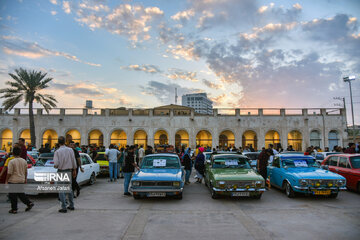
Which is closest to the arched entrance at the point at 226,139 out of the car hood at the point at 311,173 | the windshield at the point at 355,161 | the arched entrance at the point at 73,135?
the arched entrance at the point at 73,135

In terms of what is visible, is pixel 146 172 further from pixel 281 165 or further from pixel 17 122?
pixel 17 122

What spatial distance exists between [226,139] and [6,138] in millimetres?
29324

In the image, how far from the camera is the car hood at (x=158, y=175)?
25.9 ft

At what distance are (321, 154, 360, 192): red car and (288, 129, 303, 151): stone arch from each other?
2372 cm

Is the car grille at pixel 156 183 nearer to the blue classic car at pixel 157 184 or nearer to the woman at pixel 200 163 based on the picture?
the blue classic car at pixel 157 184

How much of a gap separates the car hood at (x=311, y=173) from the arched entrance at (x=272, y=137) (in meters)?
25.5

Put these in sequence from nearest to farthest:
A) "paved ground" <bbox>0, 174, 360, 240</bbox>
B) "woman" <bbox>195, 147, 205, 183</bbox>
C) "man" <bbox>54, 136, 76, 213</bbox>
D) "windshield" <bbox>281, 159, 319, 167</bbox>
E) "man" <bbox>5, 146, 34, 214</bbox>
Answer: "paved ground" <bbox>0, 174, 360, 240</bbox> < "man" <bbox>5, 146, 34, 214</bbox> < "man" <bbox>54, 136, 76, 213</bbox> < "windshield" <bbox>281, 159, 319, 167</bbox> < "woman" <bbox>195, 147, 205, 183</bbox>

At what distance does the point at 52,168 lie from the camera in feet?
30.8

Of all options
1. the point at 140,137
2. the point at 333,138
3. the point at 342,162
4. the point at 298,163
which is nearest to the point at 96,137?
the point at 140,137

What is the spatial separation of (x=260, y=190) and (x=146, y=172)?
12.6 ft

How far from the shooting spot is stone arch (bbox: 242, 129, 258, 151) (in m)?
34.2

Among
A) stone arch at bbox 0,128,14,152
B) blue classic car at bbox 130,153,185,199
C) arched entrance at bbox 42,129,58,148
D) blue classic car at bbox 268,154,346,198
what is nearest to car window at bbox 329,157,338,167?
blue classic car at bbox 268,154,346,198

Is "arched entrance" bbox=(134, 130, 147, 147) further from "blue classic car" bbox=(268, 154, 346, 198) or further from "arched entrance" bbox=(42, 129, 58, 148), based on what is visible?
"blue classic car" bbox=(268, 154, 346, 198)

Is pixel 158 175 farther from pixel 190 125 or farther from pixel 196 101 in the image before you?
pixel 196 101
